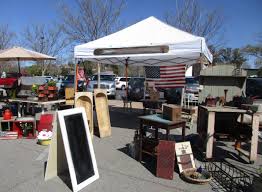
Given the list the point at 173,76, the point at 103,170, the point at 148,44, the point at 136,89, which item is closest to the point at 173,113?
the point at 103,170

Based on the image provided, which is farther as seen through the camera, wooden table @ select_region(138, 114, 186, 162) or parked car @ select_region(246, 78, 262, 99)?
parked car @ select_region(246, 78, 262, 99)

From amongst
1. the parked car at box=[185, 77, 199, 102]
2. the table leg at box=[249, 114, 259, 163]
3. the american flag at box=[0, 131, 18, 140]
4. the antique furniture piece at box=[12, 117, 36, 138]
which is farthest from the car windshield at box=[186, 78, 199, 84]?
→ the american flag at box=[0, 131, 18, 140]

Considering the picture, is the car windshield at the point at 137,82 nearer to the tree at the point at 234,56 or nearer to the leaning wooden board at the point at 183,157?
the leaning wooden board at the point at 183,157

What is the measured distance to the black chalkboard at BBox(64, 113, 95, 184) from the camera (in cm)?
432

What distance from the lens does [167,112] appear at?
530cm

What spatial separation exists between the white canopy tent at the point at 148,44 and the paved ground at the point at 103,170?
2489 mm

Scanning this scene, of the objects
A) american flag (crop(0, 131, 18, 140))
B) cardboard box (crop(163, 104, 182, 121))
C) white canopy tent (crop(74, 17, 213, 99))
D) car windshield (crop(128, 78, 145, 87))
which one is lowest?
american flag (crop(0, 131, 18, 140))

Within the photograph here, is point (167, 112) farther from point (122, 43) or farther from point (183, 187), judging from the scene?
point (122, 43)

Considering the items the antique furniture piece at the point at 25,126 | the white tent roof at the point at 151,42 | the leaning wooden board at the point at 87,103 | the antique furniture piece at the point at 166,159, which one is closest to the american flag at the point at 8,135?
the antique furniture piece at the point at 25,126

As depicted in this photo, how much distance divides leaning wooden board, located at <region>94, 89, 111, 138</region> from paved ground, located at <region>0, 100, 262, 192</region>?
0.35m

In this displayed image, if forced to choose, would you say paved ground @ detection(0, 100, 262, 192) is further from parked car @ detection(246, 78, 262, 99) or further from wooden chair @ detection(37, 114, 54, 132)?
parked car @ detection(246, 78, 262, 99)

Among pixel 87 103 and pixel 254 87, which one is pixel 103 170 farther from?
pixel 254 87

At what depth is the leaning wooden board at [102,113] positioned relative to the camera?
747 cm

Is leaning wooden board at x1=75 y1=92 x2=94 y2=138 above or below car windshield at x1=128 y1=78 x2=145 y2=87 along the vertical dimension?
below
